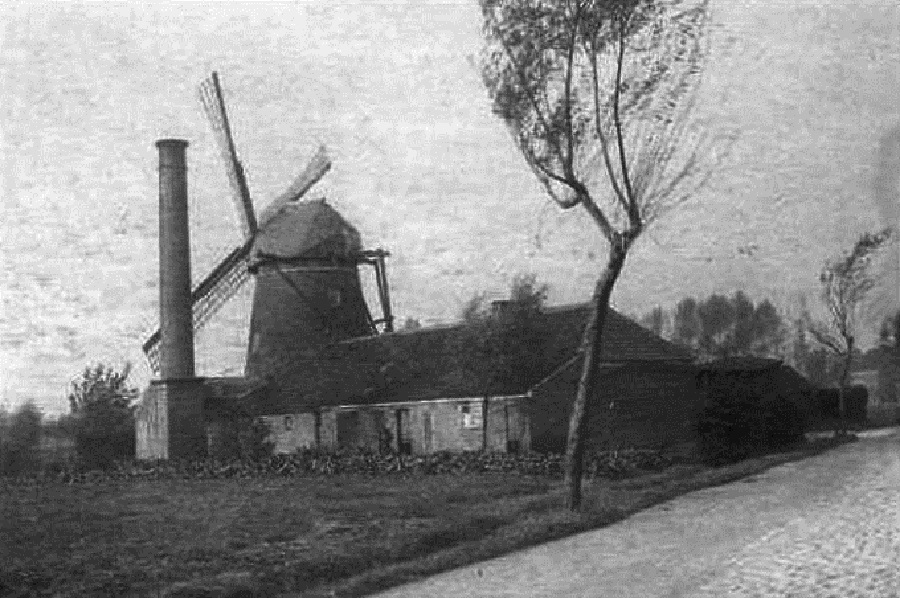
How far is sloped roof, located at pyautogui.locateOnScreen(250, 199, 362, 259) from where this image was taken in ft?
71.0

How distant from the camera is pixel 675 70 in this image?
47.0ft

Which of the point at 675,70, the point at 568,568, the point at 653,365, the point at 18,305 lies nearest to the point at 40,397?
the point at 18,305

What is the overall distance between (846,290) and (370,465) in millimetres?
14498

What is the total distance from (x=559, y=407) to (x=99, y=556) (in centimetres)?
1666

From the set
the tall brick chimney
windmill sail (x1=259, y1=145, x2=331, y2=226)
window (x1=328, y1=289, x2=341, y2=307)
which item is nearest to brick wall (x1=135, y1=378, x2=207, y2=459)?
the tall brick chimney

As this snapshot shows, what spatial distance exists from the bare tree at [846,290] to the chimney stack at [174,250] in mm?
7076

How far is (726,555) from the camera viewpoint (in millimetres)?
10953

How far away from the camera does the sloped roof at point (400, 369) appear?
22891 mm

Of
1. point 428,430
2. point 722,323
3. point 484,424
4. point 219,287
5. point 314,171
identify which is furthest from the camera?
point 428,430

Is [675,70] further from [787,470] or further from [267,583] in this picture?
[787,470]

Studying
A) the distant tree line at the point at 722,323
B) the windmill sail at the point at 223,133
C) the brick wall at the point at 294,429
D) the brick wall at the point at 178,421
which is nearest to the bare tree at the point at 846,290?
the distant tree line at the point at 722,323

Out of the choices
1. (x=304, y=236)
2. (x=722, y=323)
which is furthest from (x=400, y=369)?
(x=722, y=323)

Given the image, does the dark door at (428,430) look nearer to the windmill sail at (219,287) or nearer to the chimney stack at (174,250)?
the chimney stack at (174,250)

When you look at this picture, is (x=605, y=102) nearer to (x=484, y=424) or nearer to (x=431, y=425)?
(x=484, y=424)
